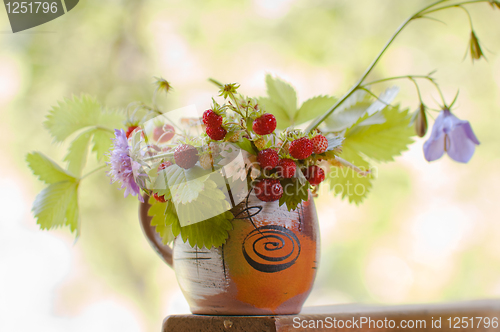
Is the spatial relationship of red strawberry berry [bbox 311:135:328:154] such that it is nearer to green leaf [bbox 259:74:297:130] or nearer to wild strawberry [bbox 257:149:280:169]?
wild strawberry [bbox 257:149:280:169]

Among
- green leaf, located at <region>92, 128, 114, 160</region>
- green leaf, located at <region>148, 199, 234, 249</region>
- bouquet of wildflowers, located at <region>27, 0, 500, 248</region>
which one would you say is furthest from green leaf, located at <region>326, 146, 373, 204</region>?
green leaf, located at <region>92, 128, 114, 160</region>

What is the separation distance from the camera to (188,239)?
41 cm

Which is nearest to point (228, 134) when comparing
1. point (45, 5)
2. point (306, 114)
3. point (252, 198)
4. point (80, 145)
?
point (252, 198)

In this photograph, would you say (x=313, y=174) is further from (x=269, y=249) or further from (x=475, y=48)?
(x=475, y=48)

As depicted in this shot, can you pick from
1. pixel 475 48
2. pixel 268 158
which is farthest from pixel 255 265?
pixel 475 48

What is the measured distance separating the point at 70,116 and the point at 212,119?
1.05ft

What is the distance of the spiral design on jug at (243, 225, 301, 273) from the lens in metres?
0.40

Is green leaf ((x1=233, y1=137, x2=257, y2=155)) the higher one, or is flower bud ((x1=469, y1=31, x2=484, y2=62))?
flower bud ((x1=469, y1=31, x2=484, y2=62))

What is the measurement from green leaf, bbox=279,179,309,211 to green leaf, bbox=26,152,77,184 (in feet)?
1.14

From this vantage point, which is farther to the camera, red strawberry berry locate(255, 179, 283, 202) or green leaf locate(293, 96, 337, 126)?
green leaf locate(293, 96, 337, 126)

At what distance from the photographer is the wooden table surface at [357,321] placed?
386 millimetres

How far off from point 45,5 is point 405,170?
72.7 inches

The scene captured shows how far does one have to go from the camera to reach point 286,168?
0.40 metres

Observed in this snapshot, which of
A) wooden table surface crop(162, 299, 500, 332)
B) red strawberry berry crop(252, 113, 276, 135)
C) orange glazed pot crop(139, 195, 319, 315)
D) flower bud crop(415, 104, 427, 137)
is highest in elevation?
red strawberry berry crop(252, 113, 276, 135)
